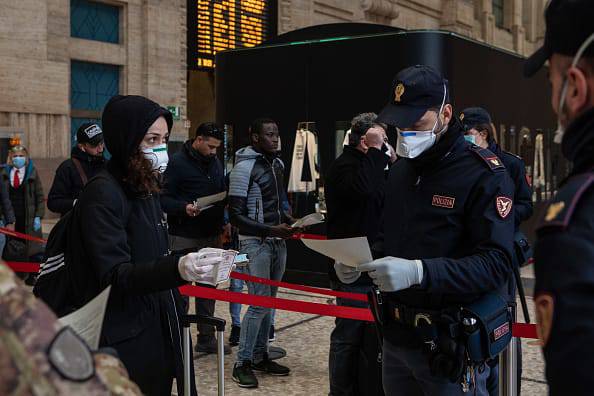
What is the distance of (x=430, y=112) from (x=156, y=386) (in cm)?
155

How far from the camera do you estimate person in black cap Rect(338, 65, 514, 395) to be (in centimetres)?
242

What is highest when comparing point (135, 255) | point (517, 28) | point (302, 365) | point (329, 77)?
point (517, 28)

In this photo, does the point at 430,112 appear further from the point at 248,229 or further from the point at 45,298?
the point at 248,229

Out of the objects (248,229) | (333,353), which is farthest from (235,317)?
(333,353)

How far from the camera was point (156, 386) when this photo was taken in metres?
2.71

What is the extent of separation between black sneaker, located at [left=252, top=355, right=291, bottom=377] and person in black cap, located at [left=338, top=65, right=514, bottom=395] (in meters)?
2.60

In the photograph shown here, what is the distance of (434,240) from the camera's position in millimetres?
2549

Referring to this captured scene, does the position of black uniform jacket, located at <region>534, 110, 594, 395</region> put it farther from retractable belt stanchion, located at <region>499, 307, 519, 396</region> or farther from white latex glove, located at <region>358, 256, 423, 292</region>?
retractable belt stanchion, located at <region>499, 307, 519, 396</region>

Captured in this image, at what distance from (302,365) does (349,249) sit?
294cm

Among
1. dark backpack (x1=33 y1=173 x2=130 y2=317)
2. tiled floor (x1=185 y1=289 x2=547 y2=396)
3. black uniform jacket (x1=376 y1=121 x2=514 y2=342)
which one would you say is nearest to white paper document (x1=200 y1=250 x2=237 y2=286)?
dark backpack (x1=33 y1=173 x2=130 y2=317)

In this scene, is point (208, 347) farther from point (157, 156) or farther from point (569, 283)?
point (569, 283)

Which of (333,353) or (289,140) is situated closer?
(333,353)

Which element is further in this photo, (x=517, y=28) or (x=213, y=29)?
(x=517, y=28)

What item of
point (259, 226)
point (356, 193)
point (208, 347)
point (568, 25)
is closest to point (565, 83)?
point (568, 25)
